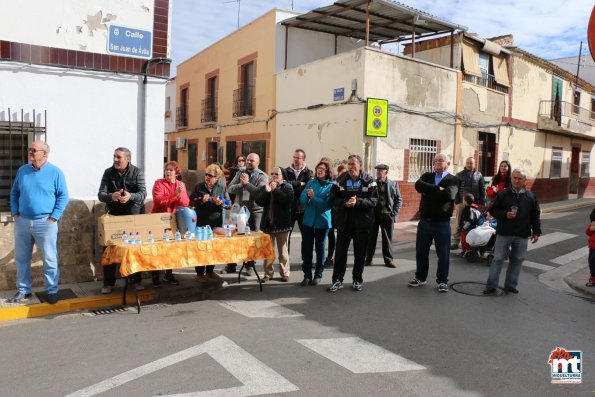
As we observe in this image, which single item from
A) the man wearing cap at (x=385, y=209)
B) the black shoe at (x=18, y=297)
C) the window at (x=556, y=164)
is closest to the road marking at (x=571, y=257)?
the man wearing cap at (x=385, y=209)

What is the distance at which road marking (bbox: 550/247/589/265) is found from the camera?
30.2ft

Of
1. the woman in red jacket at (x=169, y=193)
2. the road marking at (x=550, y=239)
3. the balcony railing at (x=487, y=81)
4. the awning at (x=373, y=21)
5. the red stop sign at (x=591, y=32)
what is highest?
the awning at (x=373, y=21)

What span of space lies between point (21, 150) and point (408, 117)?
10.3 meters

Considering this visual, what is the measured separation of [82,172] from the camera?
707cm

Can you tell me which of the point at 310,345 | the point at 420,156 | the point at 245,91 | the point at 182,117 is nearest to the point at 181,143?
the point at 182,117

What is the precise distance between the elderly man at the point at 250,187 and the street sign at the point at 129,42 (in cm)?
241

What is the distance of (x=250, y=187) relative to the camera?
674 centimetres

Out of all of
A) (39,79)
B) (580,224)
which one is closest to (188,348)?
(39,79)

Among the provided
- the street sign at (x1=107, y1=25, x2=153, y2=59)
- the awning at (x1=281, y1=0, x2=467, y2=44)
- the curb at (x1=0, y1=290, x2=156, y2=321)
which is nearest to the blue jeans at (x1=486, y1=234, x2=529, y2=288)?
the curb at (x1=0, y1=290, x2=156, y2=321)

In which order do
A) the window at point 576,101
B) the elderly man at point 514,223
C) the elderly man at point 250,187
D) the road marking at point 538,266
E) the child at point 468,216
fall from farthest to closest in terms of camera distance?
the window at point 576,101 → the child at point 468,216 → the road marking at point 538,266 → the elderly man at point 250,187 → the elderly man at point 514,223

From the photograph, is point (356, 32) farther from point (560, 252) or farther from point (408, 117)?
point (560, 252)

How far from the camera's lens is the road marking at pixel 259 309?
5.49 m

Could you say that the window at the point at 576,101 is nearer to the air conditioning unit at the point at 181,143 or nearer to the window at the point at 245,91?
the window at the point at 245,91

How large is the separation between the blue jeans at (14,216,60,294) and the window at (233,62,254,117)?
1267 cm
